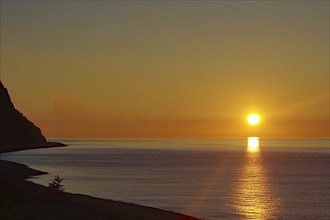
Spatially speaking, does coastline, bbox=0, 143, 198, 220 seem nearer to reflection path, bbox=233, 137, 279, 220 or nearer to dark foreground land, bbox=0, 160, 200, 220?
dark foreground land, bbox=0, 160, 200, 220

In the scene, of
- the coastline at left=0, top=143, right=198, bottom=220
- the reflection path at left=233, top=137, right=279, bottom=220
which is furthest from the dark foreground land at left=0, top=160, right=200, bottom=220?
the reflection path at left=233, top=137, right=279, bottom=220

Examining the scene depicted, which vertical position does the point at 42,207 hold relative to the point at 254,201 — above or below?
below

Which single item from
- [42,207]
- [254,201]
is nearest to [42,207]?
[42,207]

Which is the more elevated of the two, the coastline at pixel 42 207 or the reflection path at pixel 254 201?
the reflection path at pixel 254 201

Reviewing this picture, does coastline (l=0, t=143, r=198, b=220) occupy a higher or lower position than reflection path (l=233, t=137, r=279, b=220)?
lower

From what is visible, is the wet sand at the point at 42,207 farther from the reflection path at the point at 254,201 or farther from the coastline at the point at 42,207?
the reflection path at the point at 254,201

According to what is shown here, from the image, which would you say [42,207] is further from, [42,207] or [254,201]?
[254,201]

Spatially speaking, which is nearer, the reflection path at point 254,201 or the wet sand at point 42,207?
the wet sand at point 42,207

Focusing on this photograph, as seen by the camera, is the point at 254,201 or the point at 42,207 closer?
the point at 42,207

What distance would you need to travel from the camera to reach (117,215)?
36906 mm

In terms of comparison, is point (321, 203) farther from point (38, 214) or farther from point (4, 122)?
point (4, 122)

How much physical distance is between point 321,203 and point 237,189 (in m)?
20.0

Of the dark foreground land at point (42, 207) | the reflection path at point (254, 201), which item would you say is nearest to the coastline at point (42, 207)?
the dark foreground land at point (42, 207)

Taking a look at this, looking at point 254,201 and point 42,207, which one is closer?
point 42,207
